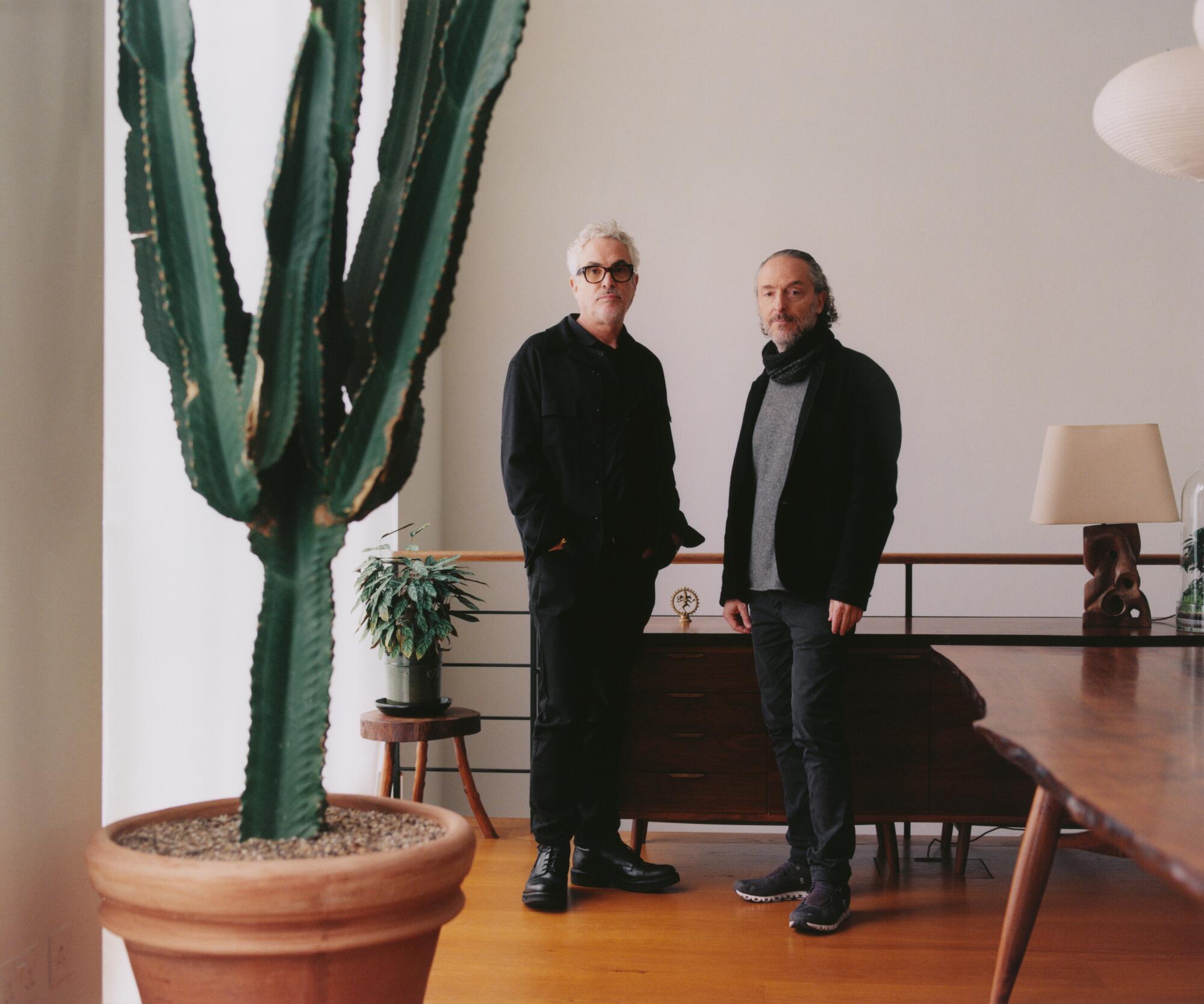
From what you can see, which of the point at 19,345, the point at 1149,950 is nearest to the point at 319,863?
the point at 19,345

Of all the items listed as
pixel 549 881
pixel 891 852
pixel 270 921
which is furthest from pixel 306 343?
pixel 891 852

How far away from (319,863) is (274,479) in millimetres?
492

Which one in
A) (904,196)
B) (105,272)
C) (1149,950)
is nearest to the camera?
(105,272)

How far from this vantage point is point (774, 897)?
2.65m

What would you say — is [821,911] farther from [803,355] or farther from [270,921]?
[270,921]

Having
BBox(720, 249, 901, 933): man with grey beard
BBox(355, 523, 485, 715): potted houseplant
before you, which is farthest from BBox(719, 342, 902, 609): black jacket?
BBox(355, 523, 485, 715): potted houseplant

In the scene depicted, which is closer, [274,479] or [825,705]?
[274,479]

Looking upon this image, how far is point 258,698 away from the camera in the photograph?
141 cm

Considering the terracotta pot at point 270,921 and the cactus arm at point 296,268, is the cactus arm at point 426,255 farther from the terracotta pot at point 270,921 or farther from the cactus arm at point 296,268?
the terracotta pot at point 270,921

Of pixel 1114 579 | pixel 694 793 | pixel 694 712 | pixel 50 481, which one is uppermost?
pixel 50 481

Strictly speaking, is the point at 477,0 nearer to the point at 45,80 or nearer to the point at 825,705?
the point at 45,80

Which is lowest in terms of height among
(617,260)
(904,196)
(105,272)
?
(105,272)

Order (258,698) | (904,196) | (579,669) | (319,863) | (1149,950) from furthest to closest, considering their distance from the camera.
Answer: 1. (904,196)
2. (579,669)
3. (1149,950)
4. (258,698)
5. (319,863)

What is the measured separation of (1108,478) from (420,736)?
6.82 feet
